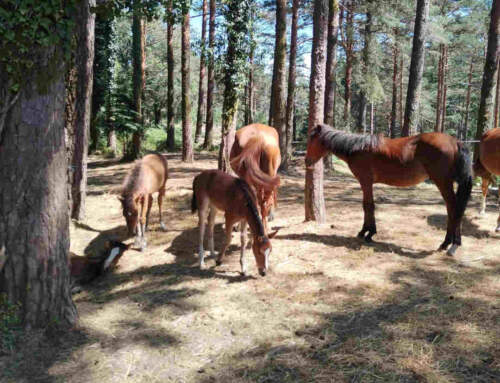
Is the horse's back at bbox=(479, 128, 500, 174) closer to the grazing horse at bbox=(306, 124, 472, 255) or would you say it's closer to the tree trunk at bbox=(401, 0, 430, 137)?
the grazing horse at bbox=(306, 124, 472, 255)

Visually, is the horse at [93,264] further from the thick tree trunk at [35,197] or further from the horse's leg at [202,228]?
the thick tree trunk at [35,197]

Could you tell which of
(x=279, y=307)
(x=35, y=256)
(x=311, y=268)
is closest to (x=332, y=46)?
(x=311, y=268)

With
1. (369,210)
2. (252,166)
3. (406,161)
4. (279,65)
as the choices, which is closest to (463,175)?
(406,161)

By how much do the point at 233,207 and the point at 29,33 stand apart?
3183 mm

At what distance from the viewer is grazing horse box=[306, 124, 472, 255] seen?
20.0ft

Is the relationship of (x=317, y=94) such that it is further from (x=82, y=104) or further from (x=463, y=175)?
(x=82, y=104)

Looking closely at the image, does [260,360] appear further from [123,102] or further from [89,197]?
[123,102]

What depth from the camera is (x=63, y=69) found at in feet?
13.1

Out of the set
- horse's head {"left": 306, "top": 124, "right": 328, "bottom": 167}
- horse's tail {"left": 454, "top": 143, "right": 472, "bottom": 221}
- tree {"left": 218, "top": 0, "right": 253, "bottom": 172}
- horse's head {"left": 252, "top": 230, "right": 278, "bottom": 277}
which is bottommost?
horse's head {"left": 252, "top": 230, "right": 278, "bottom": 277}

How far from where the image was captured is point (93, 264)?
19.9ft

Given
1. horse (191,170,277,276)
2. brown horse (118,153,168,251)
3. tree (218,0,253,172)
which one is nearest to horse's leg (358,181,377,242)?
horse (191,170,277,276)

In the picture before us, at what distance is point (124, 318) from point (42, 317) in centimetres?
85

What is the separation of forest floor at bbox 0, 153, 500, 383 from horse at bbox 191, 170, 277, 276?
35 centimetres

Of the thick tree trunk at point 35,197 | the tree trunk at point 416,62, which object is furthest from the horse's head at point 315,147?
the tree trunk at point 416,62
